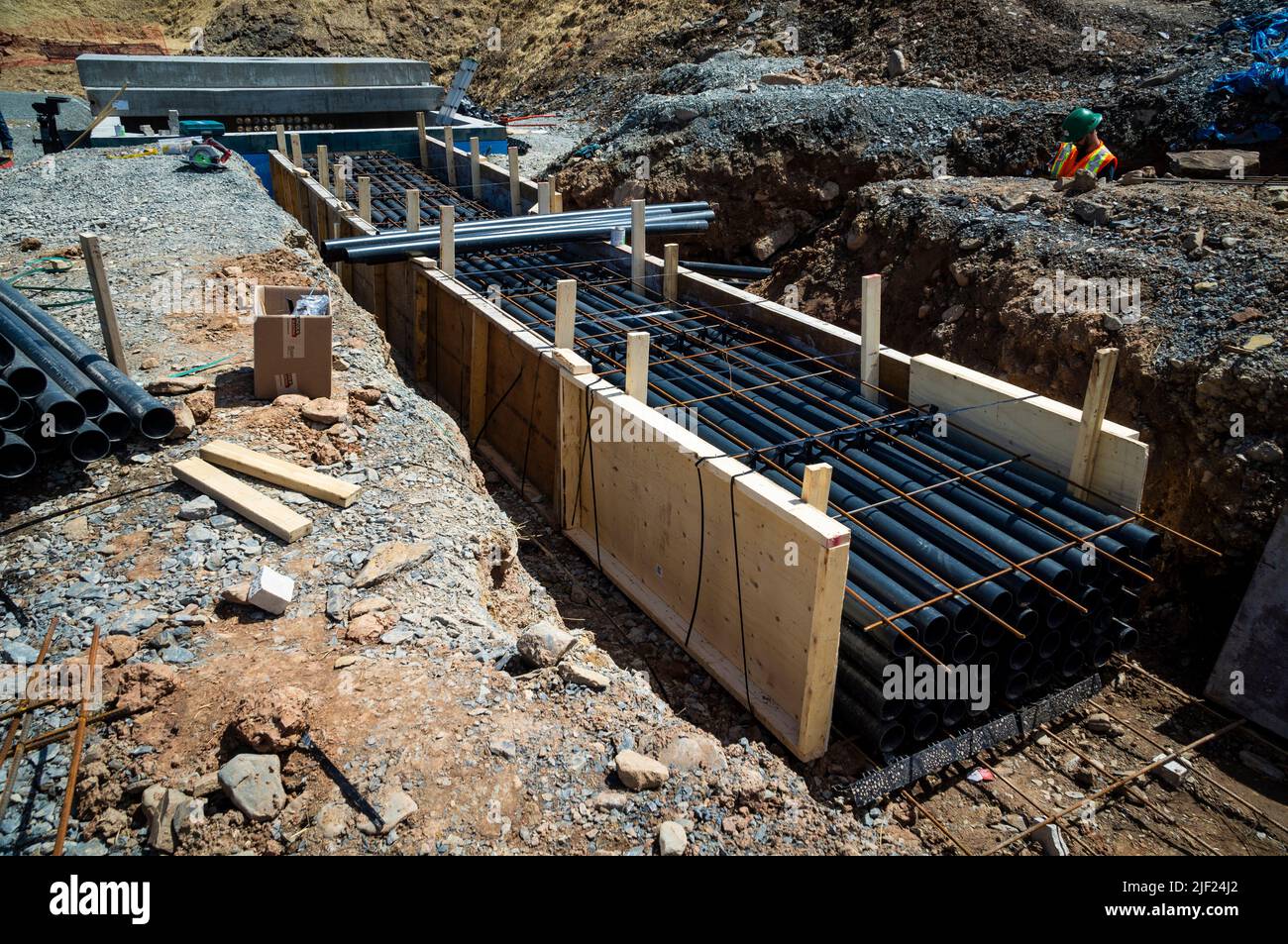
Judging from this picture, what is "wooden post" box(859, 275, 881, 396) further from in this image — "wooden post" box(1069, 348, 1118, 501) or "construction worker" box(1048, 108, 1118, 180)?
"construction worker" box(1048, 108, 1118, 180)

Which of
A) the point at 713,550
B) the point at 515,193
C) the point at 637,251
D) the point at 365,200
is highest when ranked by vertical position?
the point at 515,193

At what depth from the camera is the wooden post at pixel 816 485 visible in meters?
6.20

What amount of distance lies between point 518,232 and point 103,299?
5928 millimetres

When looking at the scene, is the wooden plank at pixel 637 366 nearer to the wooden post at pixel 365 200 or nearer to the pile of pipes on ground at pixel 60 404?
the pile of pipes on ground at pixel 60 404

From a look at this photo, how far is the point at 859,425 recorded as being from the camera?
27.7 ft

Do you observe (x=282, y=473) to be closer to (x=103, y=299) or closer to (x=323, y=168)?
(x=103, y=299)

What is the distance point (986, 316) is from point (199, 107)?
→ 2165 cm

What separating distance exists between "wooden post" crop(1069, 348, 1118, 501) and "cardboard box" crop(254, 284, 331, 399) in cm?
648

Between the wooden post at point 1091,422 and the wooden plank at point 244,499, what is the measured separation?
6164 millimetres

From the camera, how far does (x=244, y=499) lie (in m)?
6.93

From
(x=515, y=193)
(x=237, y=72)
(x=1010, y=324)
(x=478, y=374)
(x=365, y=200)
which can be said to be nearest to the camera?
(x=1010, y=324)

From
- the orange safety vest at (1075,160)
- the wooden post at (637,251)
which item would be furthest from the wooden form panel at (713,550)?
the orange safety vest at (1075,160)

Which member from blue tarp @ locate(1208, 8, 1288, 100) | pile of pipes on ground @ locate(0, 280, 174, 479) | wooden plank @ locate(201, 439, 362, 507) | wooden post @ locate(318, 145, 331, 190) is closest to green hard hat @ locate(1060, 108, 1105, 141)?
blue tarp @ locate(1208, 8, 1288, 100)

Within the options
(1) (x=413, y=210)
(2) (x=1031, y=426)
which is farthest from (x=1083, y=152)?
(1) (x=413, y=210)
